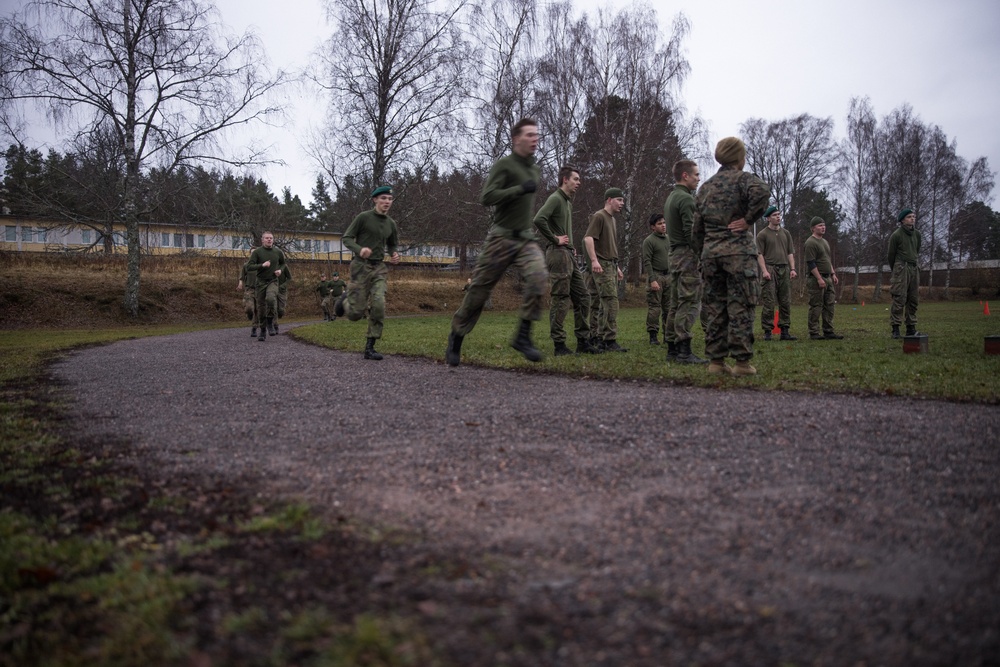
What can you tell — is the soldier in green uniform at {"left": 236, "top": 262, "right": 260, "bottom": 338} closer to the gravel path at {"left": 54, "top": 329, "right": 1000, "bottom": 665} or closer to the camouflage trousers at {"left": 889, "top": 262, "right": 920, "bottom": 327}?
the gravel path at {"left": 54, "top": 329, "right": 1000, "bottom": 665}

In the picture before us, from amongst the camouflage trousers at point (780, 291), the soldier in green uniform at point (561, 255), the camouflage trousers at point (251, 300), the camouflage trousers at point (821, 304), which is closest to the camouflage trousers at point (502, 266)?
the soldier in green uniform at point (561, 255)

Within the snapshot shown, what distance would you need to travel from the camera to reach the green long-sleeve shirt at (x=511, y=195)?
6.84m

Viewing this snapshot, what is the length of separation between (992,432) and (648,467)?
2.39m

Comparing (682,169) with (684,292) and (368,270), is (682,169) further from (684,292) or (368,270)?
(368,270)

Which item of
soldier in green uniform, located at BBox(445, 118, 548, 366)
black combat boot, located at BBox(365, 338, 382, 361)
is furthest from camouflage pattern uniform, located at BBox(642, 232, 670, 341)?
black combat boot, located at BBox(365, 338, 382, 361)

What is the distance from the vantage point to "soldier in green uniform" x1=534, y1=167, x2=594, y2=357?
9000 mm

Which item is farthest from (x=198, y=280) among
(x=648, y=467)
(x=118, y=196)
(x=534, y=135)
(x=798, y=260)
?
(x=798, y=260)

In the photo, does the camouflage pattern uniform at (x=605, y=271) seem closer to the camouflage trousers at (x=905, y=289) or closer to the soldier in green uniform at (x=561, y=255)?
the soldier in green uniform at (x=561, y=255)

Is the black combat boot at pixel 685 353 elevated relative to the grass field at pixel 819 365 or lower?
elevated

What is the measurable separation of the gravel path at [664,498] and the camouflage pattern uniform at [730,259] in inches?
42.1

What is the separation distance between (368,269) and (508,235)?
339 centimetres

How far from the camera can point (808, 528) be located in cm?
269

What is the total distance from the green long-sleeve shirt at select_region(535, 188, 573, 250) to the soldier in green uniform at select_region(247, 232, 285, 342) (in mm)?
7340

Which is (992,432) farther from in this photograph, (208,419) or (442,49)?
(442,49)
